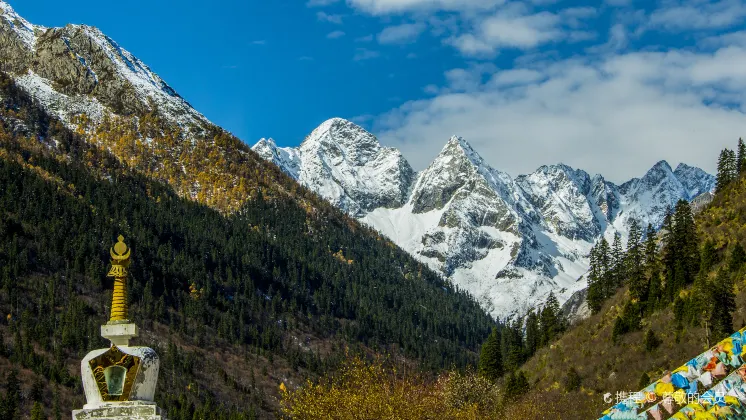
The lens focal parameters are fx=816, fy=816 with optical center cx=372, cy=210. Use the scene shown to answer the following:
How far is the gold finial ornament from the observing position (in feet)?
75.7

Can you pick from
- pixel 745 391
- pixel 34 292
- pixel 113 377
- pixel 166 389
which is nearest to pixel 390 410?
pixel 745 391

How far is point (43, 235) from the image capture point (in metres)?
197

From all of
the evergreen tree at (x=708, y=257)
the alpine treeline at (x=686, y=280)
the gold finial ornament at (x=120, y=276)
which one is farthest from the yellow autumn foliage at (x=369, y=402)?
the evergreen tree at (x=708, y=257)

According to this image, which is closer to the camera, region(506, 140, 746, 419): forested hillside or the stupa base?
the stupa base

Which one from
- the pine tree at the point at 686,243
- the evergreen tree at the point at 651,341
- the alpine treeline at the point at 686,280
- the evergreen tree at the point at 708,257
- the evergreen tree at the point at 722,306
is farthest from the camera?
the pine tree at the point at 686,243

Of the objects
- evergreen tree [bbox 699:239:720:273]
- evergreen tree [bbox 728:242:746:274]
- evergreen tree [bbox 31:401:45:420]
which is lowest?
evergreen tree [bbox 31:401:45:420]

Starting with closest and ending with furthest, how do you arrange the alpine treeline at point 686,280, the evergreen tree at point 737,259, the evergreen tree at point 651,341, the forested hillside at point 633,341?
1. the forested hillside at point 633,341
2. the alpine treeline at point 686,280
3. the evergreen tree at point 651,341
4. the evergreen tree at point 737,259

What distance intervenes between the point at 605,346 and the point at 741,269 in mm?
18323

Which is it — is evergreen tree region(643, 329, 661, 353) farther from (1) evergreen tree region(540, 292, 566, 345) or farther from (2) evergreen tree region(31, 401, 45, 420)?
(2) evergreen tree region(31, 401, 45, 420)

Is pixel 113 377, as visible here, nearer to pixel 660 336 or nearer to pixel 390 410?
pixel 390 410

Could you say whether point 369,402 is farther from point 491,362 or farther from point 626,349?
point 491,362

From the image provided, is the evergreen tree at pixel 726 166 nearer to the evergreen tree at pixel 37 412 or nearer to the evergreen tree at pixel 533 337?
the evergreen tree at pixel 533 337

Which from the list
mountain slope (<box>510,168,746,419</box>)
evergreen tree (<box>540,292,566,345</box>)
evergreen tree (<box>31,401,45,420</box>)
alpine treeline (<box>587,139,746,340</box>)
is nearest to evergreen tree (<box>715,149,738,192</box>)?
alpine treeline (<box>587,139,746,340</box>)

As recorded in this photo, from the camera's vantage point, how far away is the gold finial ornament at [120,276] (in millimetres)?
23078
